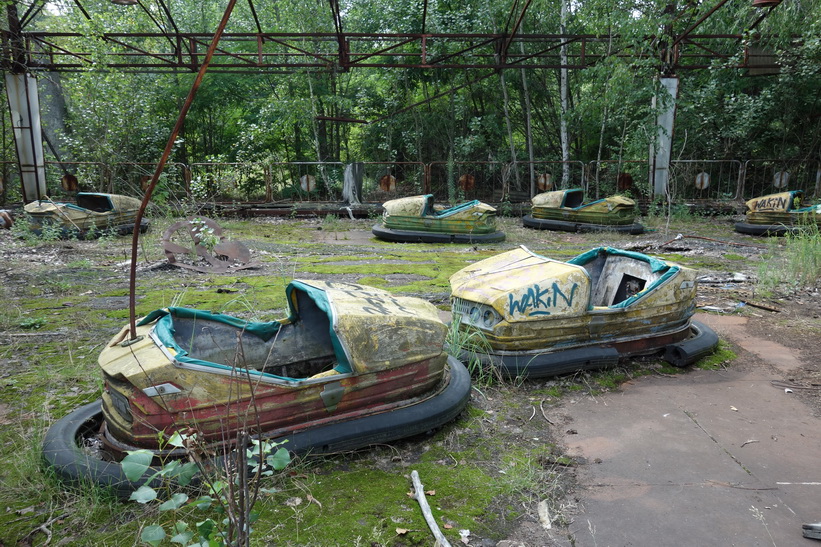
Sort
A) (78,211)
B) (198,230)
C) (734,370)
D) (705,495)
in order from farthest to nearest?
(78,211)
(198,230)
(734,370)
(705,495)

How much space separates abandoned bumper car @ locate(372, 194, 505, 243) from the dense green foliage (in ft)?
11.9

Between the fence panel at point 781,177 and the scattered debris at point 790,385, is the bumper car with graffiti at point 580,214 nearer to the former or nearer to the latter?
the fence panel at point 781,177

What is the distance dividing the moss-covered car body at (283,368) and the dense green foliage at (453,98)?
8852 millimetres

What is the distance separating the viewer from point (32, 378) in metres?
3.31

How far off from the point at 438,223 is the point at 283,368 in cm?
620

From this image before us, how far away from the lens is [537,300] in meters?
3.31

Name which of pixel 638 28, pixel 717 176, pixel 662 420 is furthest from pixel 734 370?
pixel 717 176

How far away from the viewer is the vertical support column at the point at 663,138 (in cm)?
1064

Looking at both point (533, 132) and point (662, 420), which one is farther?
point (533, 132)

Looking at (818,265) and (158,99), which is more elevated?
(158,99)

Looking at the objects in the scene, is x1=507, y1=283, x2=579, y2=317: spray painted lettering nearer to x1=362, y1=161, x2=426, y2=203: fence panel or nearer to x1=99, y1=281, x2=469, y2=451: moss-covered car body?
x1=99, y1=281, x2=469, y2=451: moss-covered car body

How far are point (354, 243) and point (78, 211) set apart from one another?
4180 millimetres

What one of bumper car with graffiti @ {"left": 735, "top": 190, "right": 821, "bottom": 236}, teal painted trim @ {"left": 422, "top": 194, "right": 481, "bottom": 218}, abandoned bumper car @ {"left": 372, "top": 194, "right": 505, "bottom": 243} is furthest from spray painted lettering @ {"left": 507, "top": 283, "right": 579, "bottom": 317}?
bumper car with graffiti @ {"left": 735, "top": 190, "right": 821, "bottom": 236}

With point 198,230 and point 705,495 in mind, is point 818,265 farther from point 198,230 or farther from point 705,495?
point 198,230
